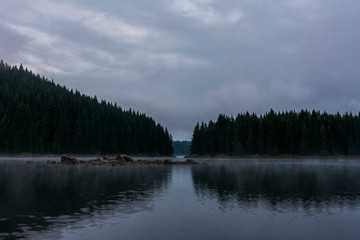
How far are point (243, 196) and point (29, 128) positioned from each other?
438ft

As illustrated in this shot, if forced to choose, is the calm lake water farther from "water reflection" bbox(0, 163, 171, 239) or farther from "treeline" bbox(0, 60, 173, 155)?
"treeline" bbox(0, 60, 173, 155)

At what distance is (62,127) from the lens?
154 meters

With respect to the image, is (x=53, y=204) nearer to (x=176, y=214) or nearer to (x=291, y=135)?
(x=176, y=214)

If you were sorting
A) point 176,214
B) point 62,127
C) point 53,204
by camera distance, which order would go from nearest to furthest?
point 176,214 < point 53,204 < point 62,127

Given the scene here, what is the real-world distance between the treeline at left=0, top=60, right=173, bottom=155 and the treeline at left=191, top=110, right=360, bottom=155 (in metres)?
48.5

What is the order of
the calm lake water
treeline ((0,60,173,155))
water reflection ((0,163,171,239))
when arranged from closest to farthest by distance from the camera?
1. the calm lake water
2. water reflection ((0,163,171,239))
3. treeline ((0,60,173,155))

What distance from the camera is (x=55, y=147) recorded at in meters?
145

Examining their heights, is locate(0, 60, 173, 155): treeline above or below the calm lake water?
above

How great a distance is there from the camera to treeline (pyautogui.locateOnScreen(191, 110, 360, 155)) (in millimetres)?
143625

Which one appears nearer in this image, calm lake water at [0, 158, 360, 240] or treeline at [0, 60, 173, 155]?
calm lake water at [0, 158, 360, 240]

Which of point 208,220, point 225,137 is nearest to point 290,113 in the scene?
point 225,137

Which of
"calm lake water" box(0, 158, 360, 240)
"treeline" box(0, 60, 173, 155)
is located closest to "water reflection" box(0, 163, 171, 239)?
"calm lake water" box(0, 158, 360, 240)

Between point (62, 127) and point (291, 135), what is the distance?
107 metres

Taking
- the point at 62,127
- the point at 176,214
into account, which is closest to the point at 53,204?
the point at 176,214
